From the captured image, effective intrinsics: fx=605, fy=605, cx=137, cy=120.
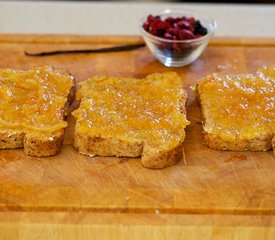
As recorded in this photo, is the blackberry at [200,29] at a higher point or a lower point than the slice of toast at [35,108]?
higher

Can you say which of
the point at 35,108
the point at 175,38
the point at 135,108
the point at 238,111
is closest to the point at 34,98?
the point at 35,108

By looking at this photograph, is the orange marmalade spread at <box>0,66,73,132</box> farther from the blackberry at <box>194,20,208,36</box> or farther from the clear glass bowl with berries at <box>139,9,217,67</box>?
the blackberry at <box>194,20,208,36</box>

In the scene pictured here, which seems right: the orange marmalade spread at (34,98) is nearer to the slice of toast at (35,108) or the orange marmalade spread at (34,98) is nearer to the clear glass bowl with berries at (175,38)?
the slice of toast at (35,108)

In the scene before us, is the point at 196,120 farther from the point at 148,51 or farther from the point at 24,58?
the point at 24,58

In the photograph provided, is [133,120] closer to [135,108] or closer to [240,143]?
[135,108]

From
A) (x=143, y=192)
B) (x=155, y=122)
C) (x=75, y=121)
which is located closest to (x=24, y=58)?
(x=75, y=121)

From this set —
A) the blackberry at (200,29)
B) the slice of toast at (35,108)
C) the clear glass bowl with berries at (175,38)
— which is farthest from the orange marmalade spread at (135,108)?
the blackberry at (200,29)
